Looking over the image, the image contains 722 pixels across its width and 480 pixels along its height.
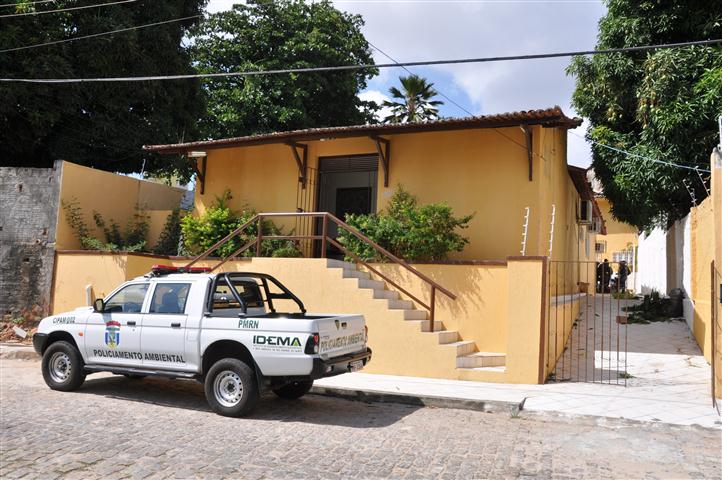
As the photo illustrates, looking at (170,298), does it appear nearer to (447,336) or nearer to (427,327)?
(427,327)

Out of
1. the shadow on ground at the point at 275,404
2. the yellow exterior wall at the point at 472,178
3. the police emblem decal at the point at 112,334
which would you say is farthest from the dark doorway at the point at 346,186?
the police emblem decal at the point at 112,334

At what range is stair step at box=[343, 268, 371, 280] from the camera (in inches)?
421

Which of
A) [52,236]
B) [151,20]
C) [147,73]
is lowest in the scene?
[52,236]

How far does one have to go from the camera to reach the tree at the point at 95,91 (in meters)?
15.6

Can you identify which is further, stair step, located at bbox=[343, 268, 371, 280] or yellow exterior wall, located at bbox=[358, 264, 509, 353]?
stair step, located at bbox=[343, 268, 371, 280]

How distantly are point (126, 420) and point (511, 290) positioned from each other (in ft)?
19.5

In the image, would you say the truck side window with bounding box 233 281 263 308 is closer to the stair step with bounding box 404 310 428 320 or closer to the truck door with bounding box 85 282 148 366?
the truck door with bounding box 85 282 148 366

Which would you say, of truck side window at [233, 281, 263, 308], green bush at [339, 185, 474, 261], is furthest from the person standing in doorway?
truck side window at [233, 281, 263, 308]

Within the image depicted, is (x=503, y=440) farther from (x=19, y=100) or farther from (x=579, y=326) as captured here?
(x=19, y=100)

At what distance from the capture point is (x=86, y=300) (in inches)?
511

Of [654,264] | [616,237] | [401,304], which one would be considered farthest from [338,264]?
[616,237]

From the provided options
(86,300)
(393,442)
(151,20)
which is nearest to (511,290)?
(393,442)

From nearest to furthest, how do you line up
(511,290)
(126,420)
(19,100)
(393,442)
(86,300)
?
(393,442), (126,420), (511,290), (86,300), (19,100)

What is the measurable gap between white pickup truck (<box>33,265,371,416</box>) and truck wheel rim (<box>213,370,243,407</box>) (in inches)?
0.5
